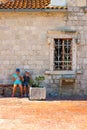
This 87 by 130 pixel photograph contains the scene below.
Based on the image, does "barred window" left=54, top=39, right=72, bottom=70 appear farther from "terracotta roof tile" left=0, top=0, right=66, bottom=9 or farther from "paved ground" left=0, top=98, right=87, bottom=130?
"paved ground" left=0, top=98, right=87, bottom=130

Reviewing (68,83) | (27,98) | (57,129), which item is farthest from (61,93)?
(57,129)

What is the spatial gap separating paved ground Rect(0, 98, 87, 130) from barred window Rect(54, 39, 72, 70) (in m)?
2.31

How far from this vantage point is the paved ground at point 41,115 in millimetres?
8559

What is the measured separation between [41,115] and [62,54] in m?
5.31

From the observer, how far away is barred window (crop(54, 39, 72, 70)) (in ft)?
49.1

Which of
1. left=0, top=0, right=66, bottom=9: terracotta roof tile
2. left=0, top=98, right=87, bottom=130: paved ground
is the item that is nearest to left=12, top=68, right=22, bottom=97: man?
left=0, top=98, right=87, bottom=130: paved ground

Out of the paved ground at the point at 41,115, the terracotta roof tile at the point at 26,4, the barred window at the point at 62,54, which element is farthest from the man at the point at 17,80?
the terracotta roof tile at the point at 26,4

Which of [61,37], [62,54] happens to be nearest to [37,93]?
[62,54]

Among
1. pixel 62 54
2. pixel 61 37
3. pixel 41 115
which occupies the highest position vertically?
pixel 61 37

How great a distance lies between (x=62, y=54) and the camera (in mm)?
15000

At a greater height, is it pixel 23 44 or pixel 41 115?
pixel 23 44

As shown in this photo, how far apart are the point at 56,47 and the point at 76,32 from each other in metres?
1.07

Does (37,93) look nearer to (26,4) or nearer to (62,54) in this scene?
(62,54)

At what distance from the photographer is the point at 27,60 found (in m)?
14.8
